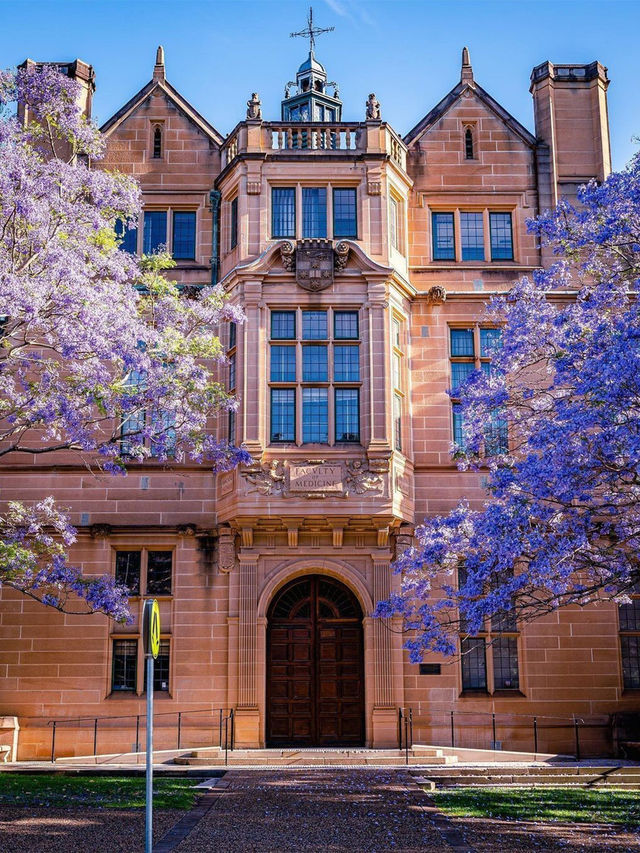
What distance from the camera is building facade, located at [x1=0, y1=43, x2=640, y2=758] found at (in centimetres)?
2205

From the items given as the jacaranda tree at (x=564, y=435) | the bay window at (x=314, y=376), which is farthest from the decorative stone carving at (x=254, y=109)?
the jacaranda tree at (x=564, y=435)

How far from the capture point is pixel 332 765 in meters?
19.5

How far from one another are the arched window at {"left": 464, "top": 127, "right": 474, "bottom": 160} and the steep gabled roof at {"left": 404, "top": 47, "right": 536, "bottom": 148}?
746 millimetres

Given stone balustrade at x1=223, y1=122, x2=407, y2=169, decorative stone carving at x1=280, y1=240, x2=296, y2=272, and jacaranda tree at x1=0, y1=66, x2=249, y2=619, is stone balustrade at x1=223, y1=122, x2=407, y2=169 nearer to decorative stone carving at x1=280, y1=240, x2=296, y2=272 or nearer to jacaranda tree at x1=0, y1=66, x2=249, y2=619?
decorative stone carving at x1=280, y1=240, x2=296, y2=272

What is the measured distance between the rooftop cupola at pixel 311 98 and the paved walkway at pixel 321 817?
91.7ft

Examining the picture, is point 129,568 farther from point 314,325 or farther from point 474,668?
point 474,668

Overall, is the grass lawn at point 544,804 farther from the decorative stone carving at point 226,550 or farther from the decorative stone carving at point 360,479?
the decorative stone carving at point 226,550

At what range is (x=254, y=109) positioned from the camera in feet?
79.2

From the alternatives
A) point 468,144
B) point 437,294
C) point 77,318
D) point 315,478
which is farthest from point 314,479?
point 468,144

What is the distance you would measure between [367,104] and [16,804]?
1701 cm

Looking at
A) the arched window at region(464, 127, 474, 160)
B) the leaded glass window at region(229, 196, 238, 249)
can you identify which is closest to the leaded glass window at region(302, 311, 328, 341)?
the leaded glass window at region(229, 196, 238, 249)

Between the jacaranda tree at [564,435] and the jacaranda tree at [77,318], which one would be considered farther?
the jacaranda tree at [77,318]

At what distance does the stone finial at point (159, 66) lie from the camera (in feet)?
85.4

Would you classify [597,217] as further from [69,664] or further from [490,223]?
[69,664]
